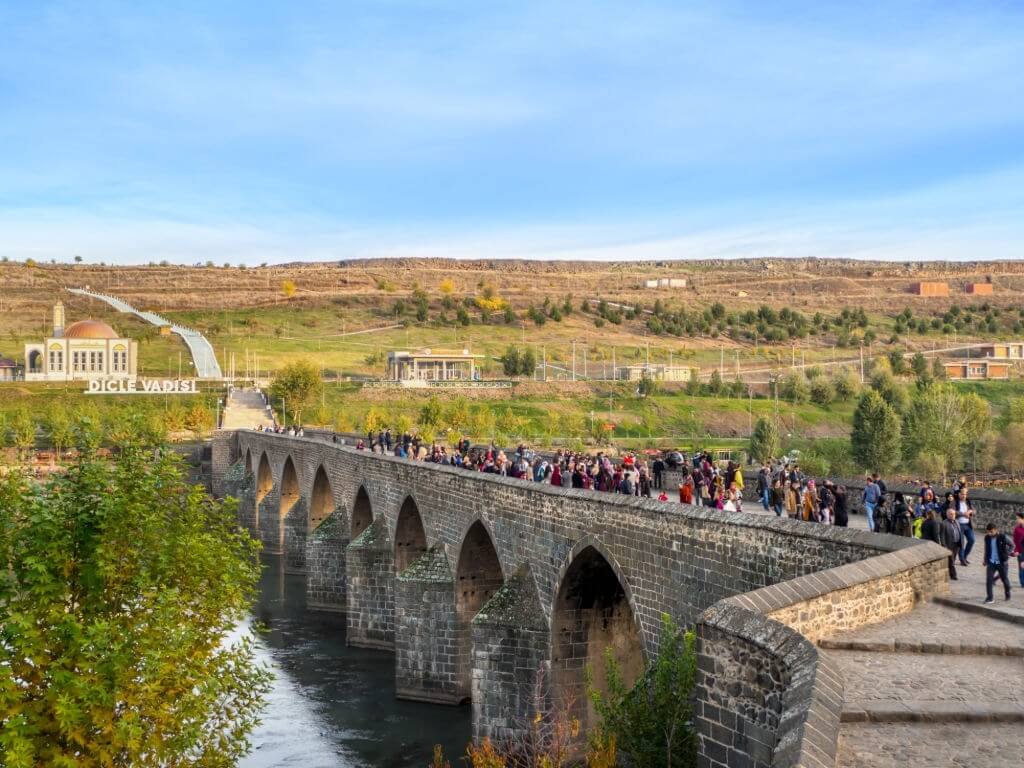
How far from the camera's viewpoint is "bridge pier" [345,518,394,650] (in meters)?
26.3

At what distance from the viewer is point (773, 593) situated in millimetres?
9602

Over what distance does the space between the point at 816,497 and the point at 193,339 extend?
334ft

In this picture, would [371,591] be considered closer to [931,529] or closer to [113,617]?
[113,617]

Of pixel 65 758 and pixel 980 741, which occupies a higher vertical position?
pixel 980 741

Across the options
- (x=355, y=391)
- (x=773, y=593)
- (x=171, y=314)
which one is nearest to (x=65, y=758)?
(x=773, y=593)

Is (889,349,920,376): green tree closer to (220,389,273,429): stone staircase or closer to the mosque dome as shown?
(220,389,273,429): stone staircase

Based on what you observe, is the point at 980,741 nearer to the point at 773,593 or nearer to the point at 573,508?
the point at 773,593

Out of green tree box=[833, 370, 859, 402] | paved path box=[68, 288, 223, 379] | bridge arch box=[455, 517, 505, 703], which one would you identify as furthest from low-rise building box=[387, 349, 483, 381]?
bridge arch box=[455, 517, 505, 703]

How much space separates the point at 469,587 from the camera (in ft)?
71.7

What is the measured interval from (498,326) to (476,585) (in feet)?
364

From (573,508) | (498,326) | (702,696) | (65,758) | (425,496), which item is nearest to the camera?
(702,696)

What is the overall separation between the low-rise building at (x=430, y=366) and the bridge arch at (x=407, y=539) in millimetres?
67532

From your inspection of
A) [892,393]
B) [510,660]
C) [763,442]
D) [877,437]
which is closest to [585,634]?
[510,660]

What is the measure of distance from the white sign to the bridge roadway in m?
56.0
